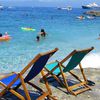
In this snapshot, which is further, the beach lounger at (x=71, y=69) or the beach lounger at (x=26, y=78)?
the beach lounger at (x=71, y=69)

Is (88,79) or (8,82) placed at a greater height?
(8,82)

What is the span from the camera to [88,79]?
904 cm

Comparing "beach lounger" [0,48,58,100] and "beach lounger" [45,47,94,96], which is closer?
"beach lounger" [0,48,58,100]

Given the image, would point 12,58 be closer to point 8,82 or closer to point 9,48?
point 9,48

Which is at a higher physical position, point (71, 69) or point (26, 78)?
point (26, 78)

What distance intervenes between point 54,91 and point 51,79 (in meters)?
0.84

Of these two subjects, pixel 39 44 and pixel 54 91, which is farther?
pixel 39 44

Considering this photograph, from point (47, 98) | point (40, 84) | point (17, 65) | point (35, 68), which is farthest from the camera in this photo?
point (17, 65)

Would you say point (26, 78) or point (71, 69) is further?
point (71, 69)

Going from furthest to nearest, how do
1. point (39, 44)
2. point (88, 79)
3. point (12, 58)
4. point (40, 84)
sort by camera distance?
point (39, 44)
point (12, 58)
point (88, 79)
point (40, 84)

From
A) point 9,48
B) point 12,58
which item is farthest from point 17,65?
point 9,48

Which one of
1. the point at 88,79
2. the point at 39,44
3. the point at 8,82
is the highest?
the point at 8,82

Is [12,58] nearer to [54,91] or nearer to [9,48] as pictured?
[9,48]

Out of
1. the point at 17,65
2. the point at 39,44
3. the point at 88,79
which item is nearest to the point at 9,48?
the point at 39,44
